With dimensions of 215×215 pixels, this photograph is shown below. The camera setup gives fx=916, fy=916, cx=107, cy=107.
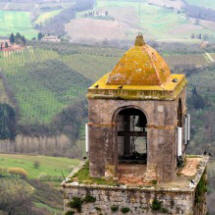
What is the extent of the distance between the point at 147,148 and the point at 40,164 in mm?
85324

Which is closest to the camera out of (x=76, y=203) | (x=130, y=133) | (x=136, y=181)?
(x=136, y=181)

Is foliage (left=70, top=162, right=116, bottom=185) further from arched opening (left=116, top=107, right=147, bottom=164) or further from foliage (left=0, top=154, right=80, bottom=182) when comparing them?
foliage (left=0, top=154, right=80, bottom=182)

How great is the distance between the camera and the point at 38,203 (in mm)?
98688

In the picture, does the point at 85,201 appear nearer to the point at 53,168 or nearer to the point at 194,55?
the point at 53,168

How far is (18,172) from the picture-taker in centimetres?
10794

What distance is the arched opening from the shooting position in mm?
30750

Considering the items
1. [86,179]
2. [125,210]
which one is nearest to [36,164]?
[86,179]

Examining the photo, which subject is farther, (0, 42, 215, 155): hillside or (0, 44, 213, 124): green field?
(0, 44, 213, 124): green field

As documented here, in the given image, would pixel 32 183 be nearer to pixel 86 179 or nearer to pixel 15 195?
pixel 15 195

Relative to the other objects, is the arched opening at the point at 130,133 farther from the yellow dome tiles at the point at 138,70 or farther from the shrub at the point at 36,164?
the shrub at the point at 36,164

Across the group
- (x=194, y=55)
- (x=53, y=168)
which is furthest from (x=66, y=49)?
(x=53, y=168)

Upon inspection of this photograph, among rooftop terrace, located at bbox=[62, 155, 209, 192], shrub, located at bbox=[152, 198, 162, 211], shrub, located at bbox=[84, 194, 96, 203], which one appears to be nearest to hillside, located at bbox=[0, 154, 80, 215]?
rooftop terrace, located at bbox=[62, 155, 209, 192]

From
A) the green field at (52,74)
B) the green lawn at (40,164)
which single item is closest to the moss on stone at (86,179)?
the green lawn at (40,164)

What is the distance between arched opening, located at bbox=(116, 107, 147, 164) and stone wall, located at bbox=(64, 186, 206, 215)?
2094 mm
